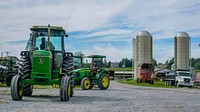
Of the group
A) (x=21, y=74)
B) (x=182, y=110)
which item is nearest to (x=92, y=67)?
(x=21, y=74)

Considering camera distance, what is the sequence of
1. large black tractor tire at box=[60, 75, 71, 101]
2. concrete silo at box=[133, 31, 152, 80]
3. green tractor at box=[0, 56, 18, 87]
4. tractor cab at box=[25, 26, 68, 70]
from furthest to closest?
1. concrete silo at box=[133, 31, 152, 80]
2. green tractor at box=[0, 56, 18, 87]
3. tractor cab at box=[25, 26, 68, 70]
4. large black tractor tire at box=[60, 75, 71, 101]

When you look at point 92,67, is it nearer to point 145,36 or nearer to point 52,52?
point 52,52

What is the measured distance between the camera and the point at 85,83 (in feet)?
88.5

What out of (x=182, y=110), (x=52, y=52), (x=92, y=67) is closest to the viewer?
(x=182, y=110)

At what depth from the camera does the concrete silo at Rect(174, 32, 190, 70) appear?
195 ft

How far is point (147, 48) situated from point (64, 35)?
45.5 meters

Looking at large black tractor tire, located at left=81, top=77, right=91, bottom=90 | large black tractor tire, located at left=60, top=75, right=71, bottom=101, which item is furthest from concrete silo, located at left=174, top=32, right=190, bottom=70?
large black tractor tire, located at left=60, top=75, right=71, bottom=101

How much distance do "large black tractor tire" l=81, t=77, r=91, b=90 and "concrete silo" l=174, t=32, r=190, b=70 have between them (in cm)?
3548

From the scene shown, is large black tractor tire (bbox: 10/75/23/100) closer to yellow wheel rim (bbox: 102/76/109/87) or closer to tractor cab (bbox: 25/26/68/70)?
tractor cab (bbox: 25/26/68/70)

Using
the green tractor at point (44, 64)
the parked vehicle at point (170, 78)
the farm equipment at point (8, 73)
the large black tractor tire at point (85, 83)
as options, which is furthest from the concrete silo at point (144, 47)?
the green tractor at point (44, 64)

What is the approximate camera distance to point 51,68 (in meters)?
15.3

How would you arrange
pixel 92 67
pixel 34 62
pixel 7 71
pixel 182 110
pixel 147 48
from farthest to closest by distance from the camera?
pixel 147 48
pixel 7 71
pixel 92 67
pixel 34 62
pixel 182 110

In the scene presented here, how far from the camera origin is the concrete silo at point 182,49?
59438 mm

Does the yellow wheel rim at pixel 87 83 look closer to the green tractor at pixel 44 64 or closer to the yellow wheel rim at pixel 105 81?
the yellow wheel rim at pixel 105 81
